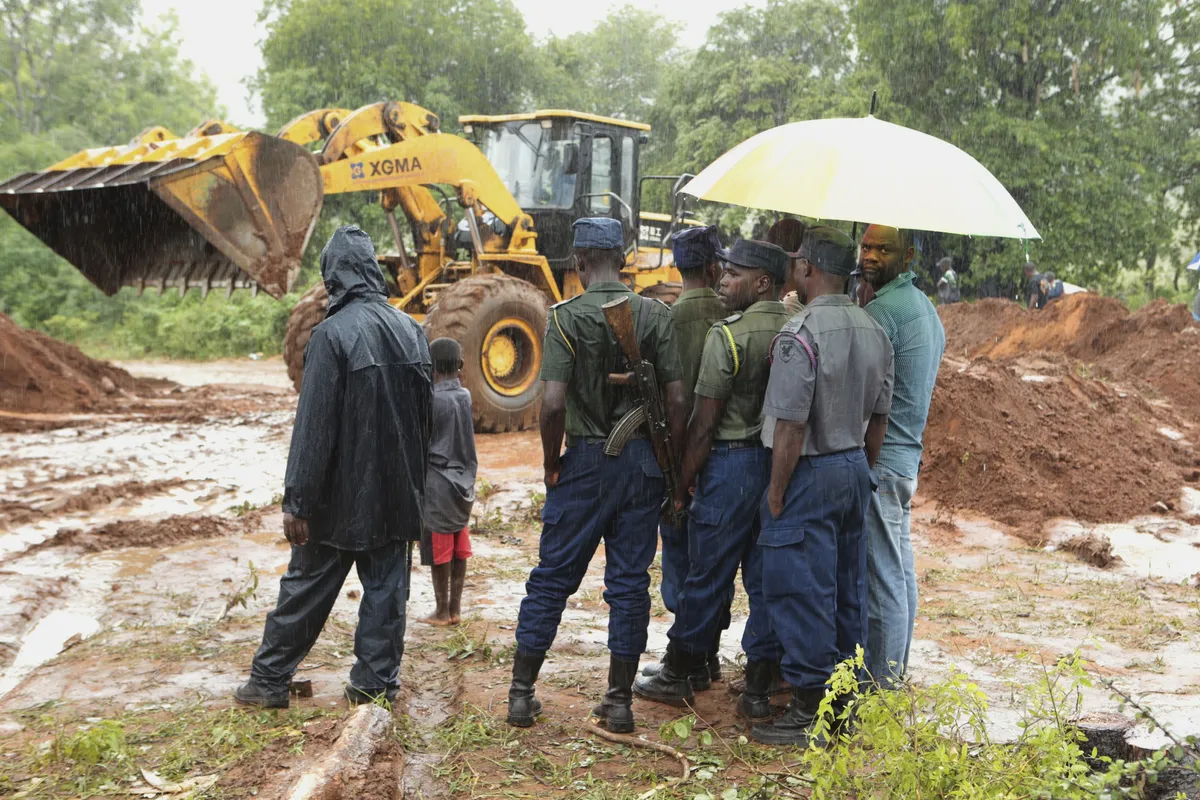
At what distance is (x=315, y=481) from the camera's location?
13.9 feet

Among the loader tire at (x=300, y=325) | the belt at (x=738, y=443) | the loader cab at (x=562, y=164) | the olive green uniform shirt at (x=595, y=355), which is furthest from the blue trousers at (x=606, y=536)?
the loader tire at (x=300, y=325)

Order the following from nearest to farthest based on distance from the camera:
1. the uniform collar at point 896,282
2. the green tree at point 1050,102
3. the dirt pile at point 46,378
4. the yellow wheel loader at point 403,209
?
the uniform collar at point 896,282
the yellow wheel loader at point 403,209
the dirt pile at point 46,378
the green tree at point 1050,102

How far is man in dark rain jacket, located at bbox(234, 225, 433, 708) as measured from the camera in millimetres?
4270

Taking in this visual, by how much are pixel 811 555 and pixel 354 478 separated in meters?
1.80

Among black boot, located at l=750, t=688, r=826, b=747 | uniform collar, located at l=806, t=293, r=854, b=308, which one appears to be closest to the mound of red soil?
black boot, located at l=750, t=688, r=826, b=747

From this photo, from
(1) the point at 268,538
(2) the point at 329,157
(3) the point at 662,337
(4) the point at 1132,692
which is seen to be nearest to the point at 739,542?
(3) the point at 662,337

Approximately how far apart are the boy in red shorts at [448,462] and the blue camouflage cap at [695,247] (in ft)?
4.63

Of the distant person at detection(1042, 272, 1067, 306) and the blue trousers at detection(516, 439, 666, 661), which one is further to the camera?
the distant person at detection(1042, 272, 1067, 306)

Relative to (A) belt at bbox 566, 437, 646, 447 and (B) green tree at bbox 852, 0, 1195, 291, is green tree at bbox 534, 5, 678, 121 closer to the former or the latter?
(B) green tree at bbox 852, 0, 1195, 291

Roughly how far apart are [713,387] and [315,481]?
1.58 metres

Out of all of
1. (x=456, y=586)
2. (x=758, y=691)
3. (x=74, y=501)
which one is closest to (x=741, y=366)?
(x=758, y=691)

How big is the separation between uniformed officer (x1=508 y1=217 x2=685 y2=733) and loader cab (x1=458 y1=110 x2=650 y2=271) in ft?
27.7

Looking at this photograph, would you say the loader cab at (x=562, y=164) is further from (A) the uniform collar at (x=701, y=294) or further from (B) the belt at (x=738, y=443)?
(B) the belt at (x=738, y=443)

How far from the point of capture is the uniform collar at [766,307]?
429cm
